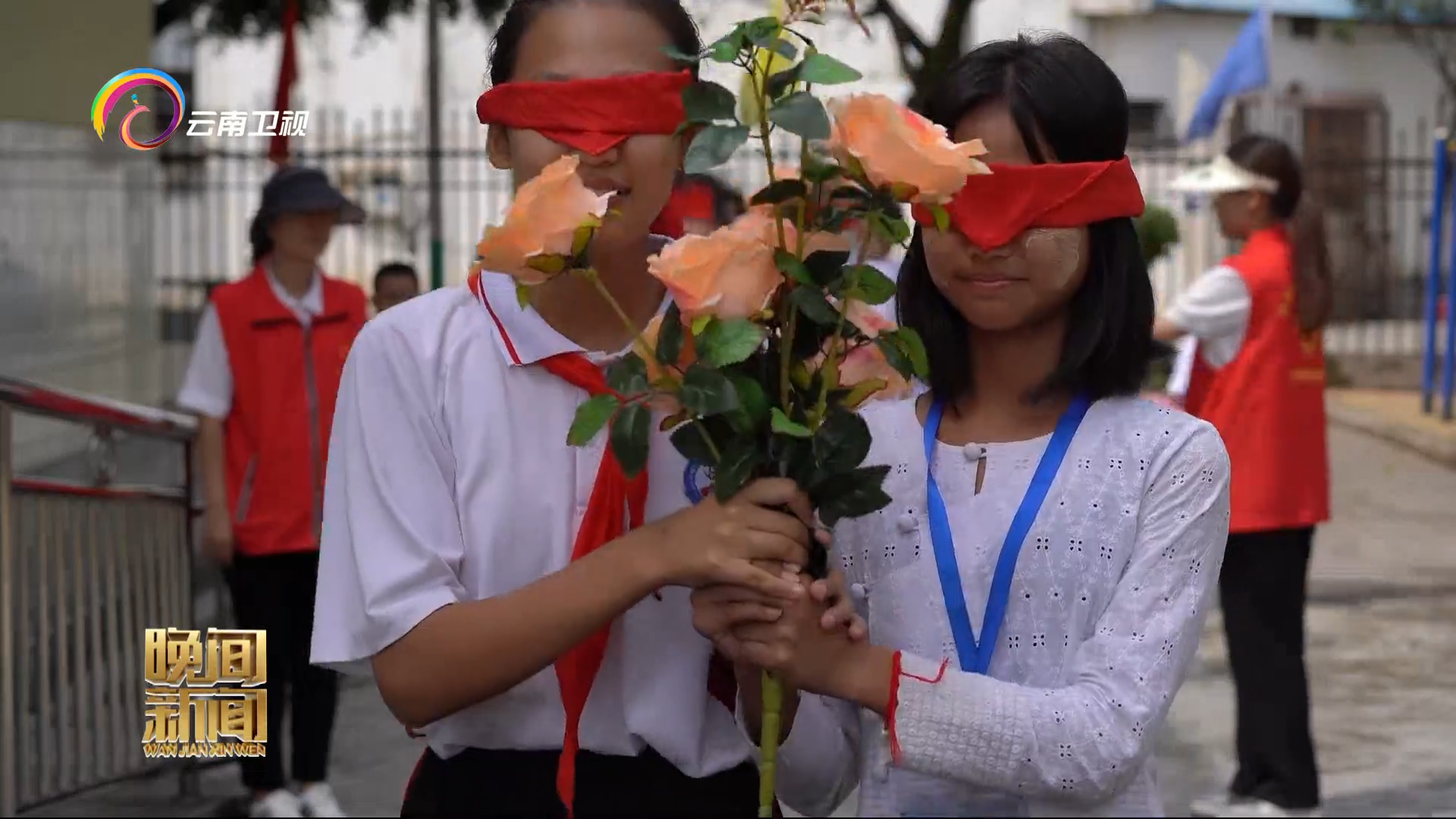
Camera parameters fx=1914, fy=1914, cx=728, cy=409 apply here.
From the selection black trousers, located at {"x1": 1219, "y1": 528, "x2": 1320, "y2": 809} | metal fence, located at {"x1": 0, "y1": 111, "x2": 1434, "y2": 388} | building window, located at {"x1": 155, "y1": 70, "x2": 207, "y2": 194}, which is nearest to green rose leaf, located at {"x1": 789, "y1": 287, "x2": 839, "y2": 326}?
black trousers, located at {"x1": 1219, "y1": 528, "x2": 1320, "y2": 809}

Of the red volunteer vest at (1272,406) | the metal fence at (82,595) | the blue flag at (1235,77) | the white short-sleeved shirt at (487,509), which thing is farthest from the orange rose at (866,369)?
the blue flag at (1235,77)

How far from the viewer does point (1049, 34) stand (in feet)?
8.17

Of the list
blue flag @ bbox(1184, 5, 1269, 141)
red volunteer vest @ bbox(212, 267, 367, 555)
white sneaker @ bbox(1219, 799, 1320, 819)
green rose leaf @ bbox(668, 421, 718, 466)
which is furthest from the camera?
blue flag @ bbox(1184, 5, 1269, 141)

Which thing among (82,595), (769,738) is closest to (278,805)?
(82,595)

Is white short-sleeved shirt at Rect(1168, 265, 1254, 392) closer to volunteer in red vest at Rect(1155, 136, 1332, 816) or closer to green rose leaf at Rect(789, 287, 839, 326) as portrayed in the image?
volunteer in red vest at Rect(1155, 136, 1332, 816)

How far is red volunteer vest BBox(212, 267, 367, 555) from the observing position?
5.70 m

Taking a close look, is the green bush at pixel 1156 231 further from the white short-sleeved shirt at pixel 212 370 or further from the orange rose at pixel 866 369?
the orange rose at pixel 866 369

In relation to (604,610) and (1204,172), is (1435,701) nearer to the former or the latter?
(1204,172)

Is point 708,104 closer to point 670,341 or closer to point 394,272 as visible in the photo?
point 670,341

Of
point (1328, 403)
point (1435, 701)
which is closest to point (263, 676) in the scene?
point (1435, 701)

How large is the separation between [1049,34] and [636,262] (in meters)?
0.65

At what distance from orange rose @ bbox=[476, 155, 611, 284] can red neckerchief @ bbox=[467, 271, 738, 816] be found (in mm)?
243

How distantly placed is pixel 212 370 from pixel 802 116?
419 cm

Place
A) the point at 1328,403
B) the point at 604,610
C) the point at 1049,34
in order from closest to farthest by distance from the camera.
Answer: the point at 604,610 < the point at 1049,34 < the point at 1328,403
